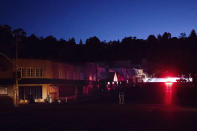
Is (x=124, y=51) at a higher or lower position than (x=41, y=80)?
higher

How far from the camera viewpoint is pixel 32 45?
110000 millimetres

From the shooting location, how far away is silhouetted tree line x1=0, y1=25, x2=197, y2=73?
237ft

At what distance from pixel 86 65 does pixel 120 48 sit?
106 metres

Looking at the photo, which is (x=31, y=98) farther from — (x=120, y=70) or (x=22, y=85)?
(x=120, y=70)

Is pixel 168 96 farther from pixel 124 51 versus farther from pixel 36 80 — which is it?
pixel 124 51

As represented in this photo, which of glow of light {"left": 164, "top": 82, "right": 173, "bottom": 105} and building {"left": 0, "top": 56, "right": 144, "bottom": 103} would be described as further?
building {"left": 0, "top": 56, "right": 144, "bottom": 103}

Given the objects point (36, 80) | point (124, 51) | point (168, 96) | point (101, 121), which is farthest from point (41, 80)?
point (124, 51)

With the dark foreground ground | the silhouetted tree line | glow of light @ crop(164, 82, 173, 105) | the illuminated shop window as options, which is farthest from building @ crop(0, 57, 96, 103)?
the dark foreground ground

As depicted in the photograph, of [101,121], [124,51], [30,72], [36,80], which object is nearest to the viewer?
[101,121]

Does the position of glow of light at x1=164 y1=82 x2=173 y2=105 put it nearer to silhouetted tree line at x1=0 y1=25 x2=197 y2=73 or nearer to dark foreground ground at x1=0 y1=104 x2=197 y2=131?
silhouetted tree line at x1=0 y1=25 x2=197 y2=73

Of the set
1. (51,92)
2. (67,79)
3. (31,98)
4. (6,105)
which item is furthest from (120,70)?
(6,105)

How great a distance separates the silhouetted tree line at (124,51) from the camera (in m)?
72.3

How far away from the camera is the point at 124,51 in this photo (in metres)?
173

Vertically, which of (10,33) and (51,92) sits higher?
(10,33)
